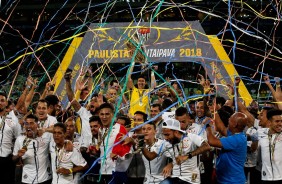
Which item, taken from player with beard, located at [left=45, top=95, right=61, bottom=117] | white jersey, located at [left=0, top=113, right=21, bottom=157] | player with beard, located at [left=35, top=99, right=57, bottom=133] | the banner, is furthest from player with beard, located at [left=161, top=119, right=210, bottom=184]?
the banner

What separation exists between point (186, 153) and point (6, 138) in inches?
137

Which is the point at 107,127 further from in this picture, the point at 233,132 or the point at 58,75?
the point at 58,75

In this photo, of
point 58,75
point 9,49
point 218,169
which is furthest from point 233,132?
point 9,49

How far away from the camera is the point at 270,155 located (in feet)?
28.0

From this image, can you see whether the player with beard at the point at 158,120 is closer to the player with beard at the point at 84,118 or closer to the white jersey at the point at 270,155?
the player with beard at the point at 84,118

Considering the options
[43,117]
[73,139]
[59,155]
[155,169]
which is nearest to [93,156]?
[59,155]

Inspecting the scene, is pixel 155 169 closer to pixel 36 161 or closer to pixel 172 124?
pixel 172 124

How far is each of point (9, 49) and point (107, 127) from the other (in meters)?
12.6

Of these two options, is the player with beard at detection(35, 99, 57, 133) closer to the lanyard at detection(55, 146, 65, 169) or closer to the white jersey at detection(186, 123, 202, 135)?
the lanyard at detection(55, 146, 65, 169)

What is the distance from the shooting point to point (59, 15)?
74.9 feet

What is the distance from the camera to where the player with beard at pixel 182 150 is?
745 cm

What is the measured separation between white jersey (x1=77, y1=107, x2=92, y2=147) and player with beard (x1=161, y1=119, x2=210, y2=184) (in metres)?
1.83

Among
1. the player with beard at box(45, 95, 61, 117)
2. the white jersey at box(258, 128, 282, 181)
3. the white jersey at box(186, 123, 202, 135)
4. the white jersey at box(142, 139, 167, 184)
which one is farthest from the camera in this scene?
the player with beard at box(45, 95, 61, 117)

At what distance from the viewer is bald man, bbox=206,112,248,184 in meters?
7.67
